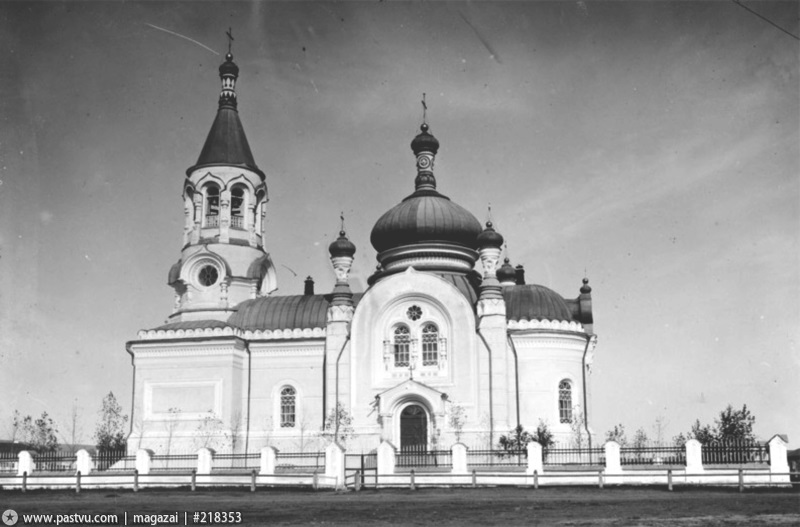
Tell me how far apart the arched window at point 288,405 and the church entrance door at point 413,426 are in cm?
523

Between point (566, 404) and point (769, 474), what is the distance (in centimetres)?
1334

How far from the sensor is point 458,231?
42.8 m

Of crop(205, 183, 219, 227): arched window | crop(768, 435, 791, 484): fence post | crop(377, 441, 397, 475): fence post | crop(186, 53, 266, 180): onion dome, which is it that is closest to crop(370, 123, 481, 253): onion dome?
crop(186, 53, 266, 180): onion dome

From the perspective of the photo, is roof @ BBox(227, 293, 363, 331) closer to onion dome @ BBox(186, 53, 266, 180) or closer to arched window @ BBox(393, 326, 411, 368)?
arched window @ BBox(393, 326, 411, 368)

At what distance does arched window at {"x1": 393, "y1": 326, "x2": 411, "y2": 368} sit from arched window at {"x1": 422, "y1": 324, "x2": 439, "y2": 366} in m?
0.63

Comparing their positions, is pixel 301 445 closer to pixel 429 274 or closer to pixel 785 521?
pixel 429 274

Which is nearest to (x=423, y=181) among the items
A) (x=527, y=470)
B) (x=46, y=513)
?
(x=527, y=470)

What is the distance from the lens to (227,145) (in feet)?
146

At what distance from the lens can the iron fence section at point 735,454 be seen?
28.0 m

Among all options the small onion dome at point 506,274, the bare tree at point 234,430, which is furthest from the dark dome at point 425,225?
the bare tree at point 234,430

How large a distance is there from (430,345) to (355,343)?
2.96m

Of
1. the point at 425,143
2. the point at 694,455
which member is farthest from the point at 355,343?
the point at 694,455

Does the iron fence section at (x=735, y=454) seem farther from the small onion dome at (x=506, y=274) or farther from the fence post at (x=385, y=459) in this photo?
the small onion dome at (x=506, y=274)

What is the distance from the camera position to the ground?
16688mm
